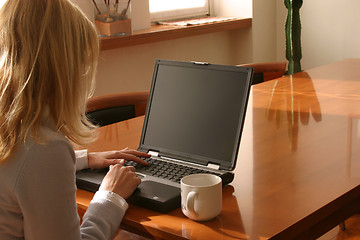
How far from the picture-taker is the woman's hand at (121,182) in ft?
3.98

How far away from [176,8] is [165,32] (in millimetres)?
649

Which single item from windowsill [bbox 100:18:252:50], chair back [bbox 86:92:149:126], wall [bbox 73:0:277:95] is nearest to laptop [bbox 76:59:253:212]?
chair back [bbox 86:92:149:126]

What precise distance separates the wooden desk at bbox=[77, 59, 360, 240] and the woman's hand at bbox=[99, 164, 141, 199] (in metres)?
0.05

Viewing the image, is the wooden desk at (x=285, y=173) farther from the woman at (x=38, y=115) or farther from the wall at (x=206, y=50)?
the wall at (x=206, y=50)

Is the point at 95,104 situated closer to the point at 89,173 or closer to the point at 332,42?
the point at 89,173

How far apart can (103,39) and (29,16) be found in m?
2.19

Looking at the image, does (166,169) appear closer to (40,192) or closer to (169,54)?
(40,192)

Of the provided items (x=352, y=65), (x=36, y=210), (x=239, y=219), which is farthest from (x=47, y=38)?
(x=352, y=65)

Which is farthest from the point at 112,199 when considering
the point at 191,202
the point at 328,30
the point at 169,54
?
the point at 328,30

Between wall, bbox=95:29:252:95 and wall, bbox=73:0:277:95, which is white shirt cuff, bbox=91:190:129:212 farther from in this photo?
wall, bbox=73:0:277:95

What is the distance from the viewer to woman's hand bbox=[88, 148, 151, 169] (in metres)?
1.42

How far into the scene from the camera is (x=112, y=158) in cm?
146

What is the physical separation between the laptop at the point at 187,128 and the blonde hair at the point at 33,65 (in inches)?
12.5

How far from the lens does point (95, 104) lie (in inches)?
91.1
